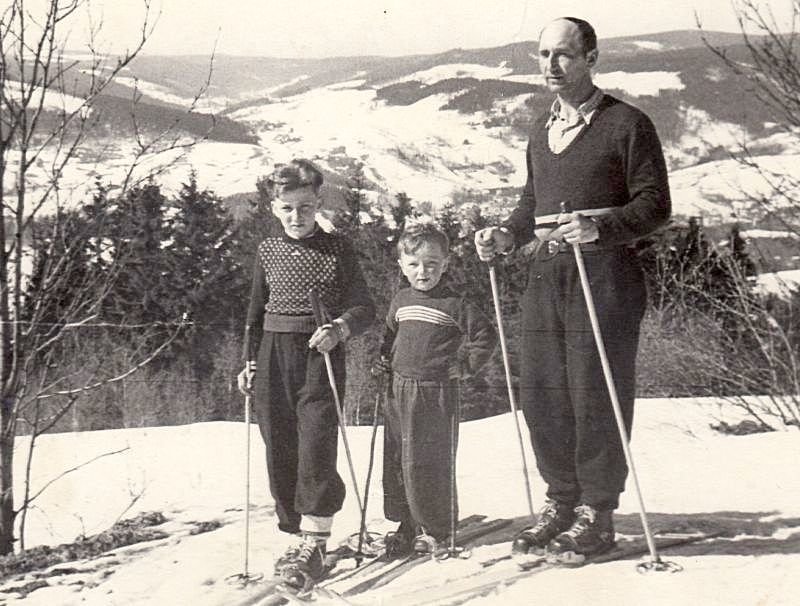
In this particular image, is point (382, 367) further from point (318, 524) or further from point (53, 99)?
point (53, 99)

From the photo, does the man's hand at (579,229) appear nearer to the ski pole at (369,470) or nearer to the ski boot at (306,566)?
the ski pole at (369,470)

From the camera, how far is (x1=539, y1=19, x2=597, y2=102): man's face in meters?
2.94

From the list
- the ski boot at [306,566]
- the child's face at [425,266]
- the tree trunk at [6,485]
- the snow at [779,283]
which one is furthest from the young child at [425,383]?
the tree trunk at [6,485]

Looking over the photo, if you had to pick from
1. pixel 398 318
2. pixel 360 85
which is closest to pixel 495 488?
pixel 398 318

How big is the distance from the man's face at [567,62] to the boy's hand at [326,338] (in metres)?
1.04

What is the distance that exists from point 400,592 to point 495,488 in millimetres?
448

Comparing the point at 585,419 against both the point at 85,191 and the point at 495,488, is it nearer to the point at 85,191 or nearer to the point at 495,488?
the point at 495,488

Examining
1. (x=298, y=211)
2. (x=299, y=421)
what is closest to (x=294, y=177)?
(x=298, y=211)

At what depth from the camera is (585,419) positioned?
9.57 ft

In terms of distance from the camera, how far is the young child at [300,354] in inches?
126

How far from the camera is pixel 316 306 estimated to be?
3.19m

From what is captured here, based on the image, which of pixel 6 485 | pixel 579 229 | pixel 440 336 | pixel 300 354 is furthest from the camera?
pixel 6 485

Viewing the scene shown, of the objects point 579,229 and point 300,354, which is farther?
point 300,354

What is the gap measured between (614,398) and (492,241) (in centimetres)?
61
